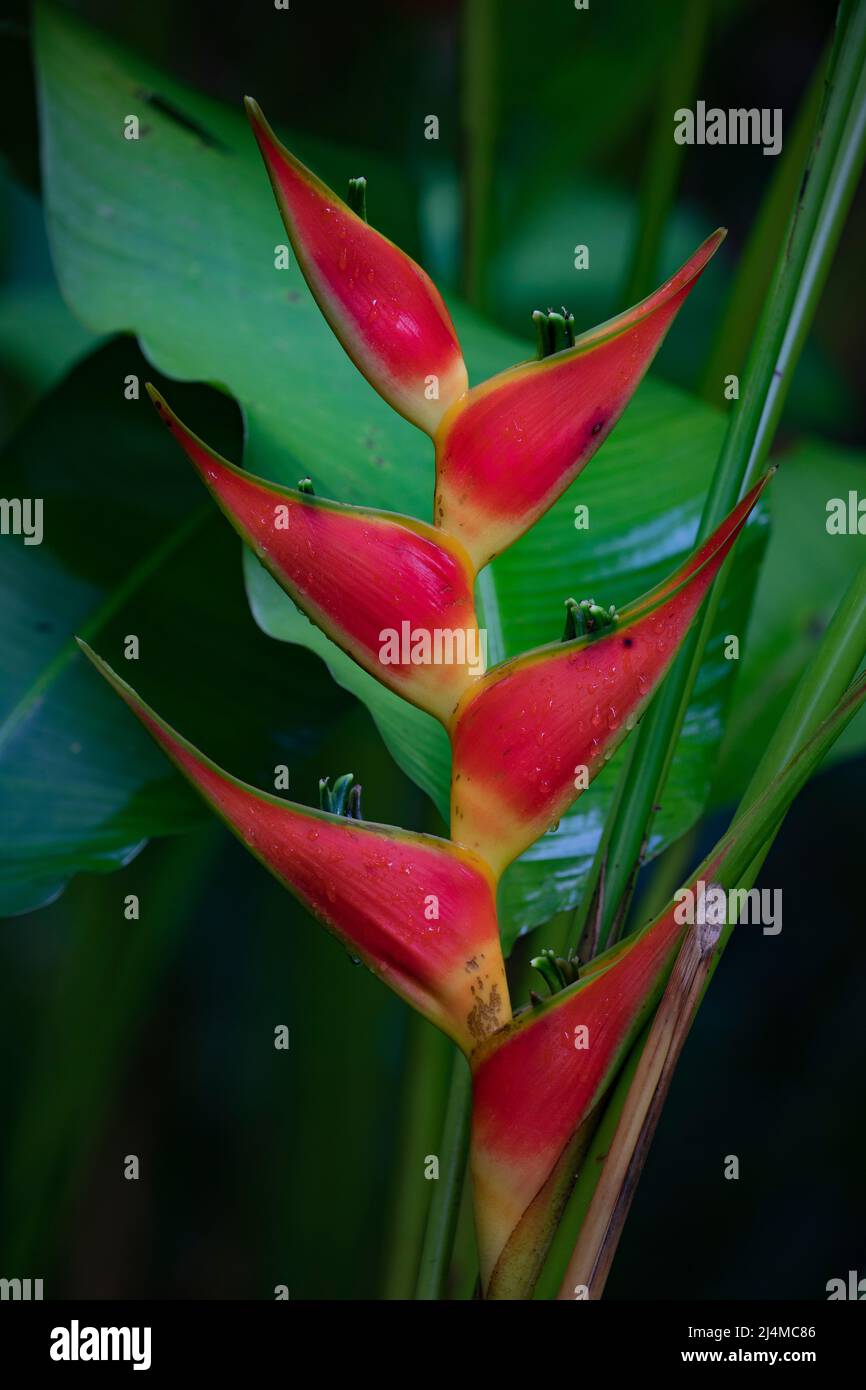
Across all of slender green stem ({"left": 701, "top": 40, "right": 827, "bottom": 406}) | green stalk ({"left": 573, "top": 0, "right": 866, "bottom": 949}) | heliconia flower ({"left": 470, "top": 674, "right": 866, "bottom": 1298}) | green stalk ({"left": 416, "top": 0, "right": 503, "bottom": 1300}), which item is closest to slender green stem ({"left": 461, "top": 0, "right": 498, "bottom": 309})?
green stalk ({"left": 416, "top": 0, "right": 503, "bottom": 1300})

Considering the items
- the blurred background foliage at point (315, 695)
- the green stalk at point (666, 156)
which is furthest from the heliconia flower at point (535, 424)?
the green stalk at point (666, 156)

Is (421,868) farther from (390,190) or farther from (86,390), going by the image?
(390,190)

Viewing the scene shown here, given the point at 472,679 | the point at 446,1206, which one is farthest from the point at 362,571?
the point at 446,1206

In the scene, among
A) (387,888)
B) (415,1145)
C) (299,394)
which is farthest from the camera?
(415,1145)

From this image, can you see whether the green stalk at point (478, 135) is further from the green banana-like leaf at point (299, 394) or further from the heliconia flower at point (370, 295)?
the heliconia flower at point (370, 295)

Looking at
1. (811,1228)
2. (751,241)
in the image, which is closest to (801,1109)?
(811,1228)

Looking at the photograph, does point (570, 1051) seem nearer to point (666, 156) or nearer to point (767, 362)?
point (767, 362)
